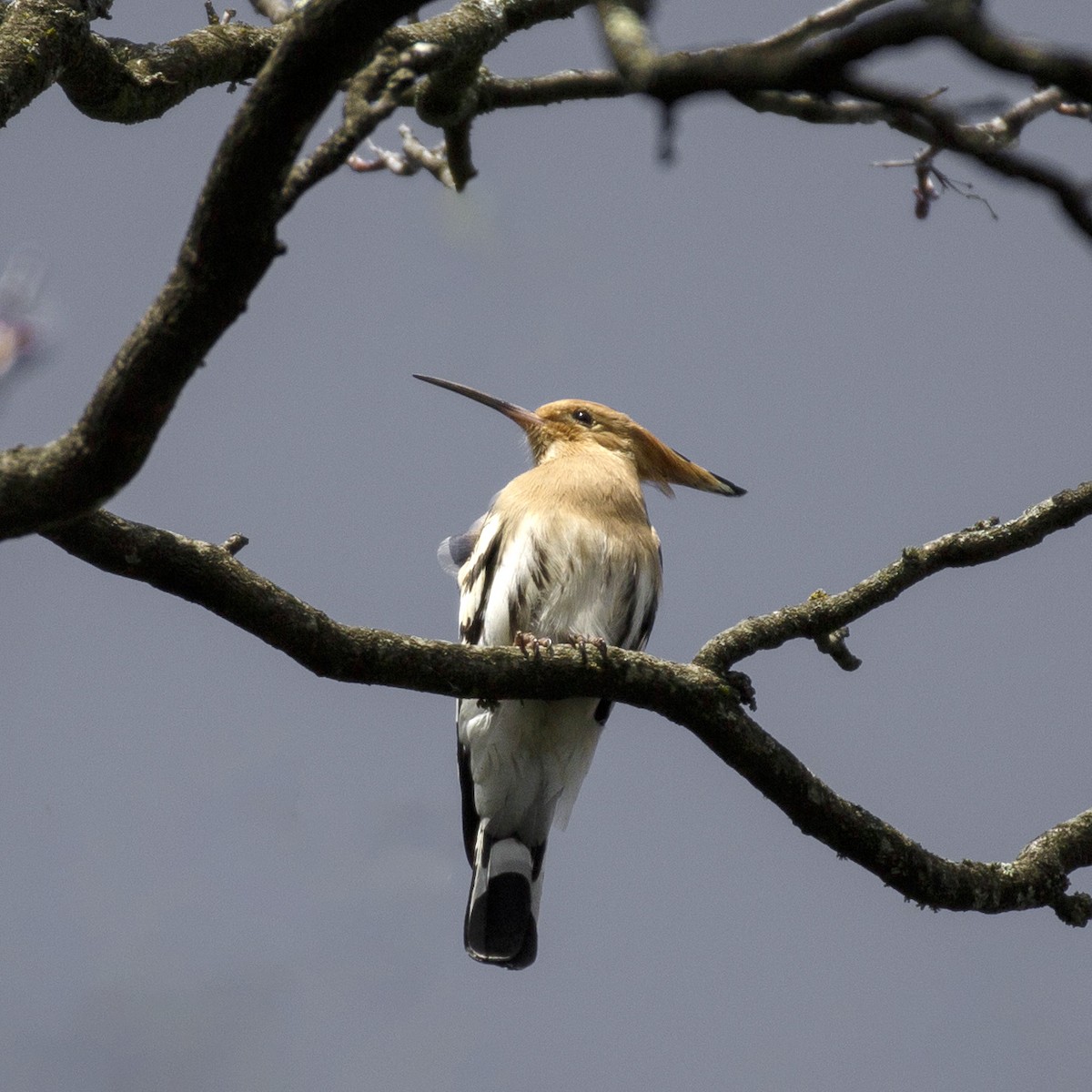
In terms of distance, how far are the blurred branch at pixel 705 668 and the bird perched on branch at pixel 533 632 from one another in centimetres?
103

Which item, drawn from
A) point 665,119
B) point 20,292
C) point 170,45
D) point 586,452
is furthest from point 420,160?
point 665,119

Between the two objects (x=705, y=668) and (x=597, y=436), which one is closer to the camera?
(x=705, y=668)

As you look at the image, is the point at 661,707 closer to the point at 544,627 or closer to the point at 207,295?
the point at 544,627

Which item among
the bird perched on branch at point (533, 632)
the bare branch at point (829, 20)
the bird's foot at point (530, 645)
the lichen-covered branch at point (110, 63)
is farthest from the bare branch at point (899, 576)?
the lichen-covered branch at point (110, 63)

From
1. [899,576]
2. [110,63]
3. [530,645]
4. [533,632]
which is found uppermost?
[110,63]

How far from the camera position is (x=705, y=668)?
345 cm

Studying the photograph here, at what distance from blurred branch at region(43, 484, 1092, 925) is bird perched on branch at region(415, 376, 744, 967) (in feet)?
3.39

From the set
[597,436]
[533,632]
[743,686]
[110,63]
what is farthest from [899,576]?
[110,63]

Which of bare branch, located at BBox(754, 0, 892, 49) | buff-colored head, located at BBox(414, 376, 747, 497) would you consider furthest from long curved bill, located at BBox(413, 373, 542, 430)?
bare branch, located at BBox(754, 0, 892, 49)

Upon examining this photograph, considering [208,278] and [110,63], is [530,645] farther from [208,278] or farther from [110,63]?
[110,63]

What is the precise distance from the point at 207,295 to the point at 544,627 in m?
2.81

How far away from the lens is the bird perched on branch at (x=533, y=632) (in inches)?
185

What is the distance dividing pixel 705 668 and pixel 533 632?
51.3 inches

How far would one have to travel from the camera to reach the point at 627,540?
4.91 meters
